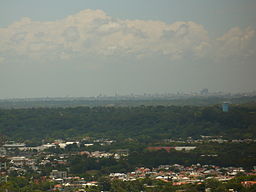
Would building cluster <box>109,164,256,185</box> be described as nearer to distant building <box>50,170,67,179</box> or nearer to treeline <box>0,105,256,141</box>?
distant building <box>50,170,67,179</box>

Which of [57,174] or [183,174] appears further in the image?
[57,174]

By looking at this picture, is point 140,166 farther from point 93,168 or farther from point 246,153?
point 246,153

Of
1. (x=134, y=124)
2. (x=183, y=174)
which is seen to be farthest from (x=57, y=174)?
(x=134, y=124)

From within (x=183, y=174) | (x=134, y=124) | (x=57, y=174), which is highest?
(x=134, y=124)

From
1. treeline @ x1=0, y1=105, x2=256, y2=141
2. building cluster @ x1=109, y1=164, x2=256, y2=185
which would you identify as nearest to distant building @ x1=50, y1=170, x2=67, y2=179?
building cluster @ x1=109, y1=164, x2=256, y2=185

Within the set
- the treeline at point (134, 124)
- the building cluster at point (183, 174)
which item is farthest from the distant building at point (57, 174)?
the treeline at point (134, 124)

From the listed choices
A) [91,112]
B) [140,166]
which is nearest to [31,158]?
[140,166]

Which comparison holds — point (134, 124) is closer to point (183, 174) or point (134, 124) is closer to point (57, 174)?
point (57, 174)

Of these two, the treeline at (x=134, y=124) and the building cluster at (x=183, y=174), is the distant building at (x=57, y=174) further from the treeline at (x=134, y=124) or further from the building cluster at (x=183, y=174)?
the treeline at (x=134, y=124)

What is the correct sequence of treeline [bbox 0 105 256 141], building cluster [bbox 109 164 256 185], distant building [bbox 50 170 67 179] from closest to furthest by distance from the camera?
building cluster [bbox 109 164 256 185] < distant building [bbox 50 170 67 179] < treeline [bbox 0 105 256 141]
